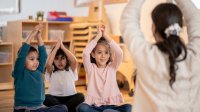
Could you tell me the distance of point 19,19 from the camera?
443cm

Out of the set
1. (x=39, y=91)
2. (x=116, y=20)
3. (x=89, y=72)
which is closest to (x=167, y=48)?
(x=89, y=72)

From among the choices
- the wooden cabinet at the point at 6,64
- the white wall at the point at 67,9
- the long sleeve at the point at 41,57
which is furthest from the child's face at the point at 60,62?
the wooden cabinet at the point at 6,64

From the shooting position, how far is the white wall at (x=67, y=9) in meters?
3.80

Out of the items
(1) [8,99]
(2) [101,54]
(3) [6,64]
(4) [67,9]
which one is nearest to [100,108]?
(2) [101,54]

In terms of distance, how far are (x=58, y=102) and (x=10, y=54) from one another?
195cm

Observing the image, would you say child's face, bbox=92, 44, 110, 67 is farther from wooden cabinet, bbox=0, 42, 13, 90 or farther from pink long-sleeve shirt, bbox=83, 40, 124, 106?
wooden cabinet, bbox=0, 42, 13, 90

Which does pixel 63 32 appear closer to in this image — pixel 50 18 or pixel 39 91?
pixel 50 18

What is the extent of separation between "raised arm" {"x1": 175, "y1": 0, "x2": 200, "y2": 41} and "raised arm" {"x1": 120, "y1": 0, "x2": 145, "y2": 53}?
162 mm

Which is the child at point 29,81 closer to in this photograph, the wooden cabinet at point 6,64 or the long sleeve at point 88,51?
the long sleeve at point 88,51

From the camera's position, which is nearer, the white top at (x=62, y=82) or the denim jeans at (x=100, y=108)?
the denim jeans at (x=100, y=108)

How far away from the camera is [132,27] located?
1.11 m

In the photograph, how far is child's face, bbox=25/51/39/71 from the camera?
2061 millimetres

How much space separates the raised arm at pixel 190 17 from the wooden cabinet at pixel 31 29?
3.07 m

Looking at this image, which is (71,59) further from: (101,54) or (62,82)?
(101,54)
